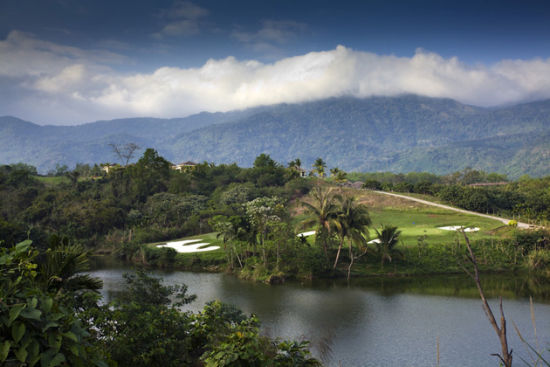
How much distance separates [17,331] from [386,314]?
930 inches

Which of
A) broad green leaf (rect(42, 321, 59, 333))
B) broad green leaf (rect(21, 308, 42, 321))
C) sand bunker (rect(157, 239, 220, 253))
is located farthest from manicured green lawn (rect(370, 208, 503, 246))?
broad green leaf (rect(21, 308, 42, 321))

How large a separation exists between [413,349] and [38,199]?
60.1 metres

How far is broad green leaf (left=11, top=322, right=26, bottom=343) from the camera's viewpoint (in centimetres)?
376

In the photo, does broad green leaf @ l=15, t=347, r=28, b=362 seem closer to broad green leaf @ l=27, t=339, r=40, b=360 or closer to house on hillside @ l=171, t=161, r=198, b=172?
broad green leaf @ l=27, t=339, r=40, b=360

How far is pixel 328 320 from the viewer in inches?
936

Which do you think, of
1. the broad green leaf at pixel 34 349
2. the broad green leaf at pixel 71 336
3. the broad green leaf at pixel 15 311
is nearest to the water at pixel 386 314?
the broad green leaf at pixel 71 336

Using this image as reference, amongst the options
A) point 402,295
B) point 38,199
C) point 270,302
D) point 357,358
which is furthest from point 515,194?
point 38,199

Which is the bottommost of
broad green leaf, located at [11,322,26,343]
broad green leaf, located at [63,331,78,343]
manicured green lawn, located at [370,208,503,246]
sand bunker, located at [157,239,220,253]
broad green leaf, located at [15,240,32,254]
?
sand bunker, located at [157,239,220,253]

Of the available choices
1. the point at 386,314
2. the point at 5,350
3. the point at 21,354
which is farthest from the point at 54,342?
the point at 386,314

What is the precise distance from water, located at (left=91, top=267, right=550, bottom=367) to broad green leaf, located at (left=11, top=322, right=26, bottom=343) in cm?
1155

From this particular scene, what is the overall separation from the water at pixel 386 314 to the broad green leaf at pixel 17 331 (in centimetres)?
1155

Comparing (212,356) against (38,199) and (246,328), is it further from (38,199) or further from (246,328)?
(38,199)

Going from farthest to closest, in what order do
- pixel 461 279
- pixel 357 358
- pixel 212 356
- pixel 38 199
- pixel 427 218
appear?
pixel 38 199
pixel 427 218
pixel 461 279
pixel 357 358
pixel 212 356

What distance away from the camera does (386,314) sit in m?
24.8
